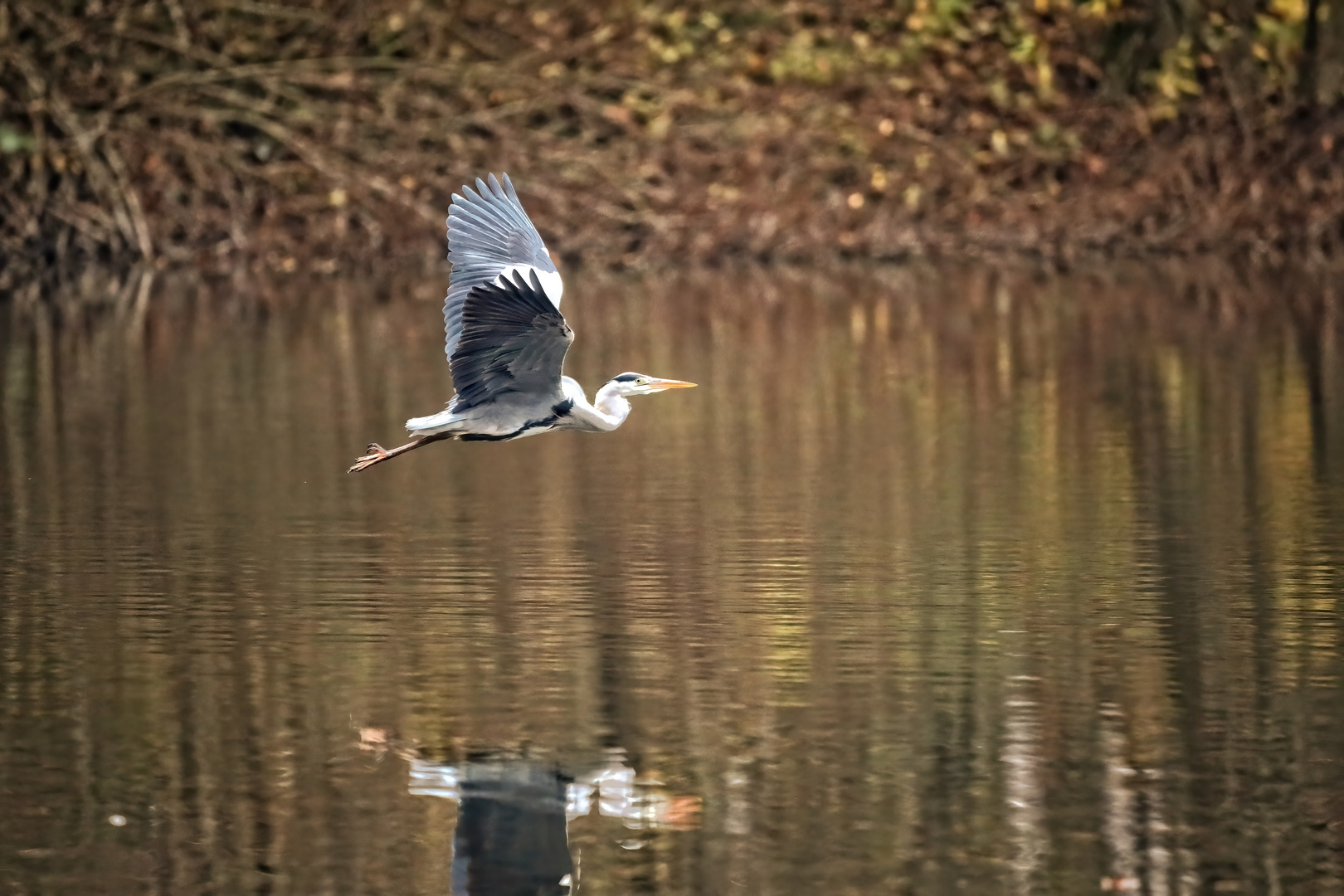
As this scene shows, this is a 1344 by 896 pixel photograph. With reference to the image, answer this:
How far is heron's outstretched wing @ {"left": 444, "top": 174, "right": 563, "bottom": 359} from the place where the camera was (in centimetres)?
1080

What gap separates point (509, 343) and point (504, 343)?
0.07 feet

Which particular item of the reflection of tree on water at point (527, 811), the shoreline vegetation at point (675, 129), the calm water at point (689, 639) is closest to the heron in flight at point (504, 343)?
the calm water at point (689, 639)

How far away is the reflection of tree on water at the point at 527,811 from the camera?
6039 millimetres

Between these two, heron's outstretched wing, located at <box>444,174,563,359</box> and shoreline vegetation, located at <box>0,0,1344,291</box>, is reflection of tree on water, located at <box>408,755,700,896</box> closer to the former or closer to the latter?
heron's outstretched wing, located at <box>444,174,563,359</box>

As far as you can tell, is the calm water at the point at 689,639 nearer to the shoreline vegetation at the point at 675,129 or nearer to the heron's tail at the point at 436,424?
the heron's tail at the point at 436,424

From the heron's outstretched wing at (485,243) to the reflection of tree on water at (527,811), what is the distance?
408 cm

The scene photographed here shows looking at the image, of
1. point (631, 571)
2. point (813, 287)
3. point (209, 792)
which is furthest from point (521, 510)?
point (813, 287)

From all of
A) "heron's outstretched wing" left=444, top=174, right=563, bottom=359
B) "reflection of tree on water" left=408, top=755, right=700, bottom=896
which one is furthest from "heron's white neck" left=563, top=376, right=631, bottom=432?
"reflection of tree on water" left=408, top=755, right=700, bottom=896

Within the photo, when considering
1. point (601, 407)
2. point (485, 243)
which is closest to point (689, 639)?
point (601, 407)

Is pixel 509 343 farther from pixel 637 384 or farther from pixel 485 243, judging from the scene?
pixel 637 384

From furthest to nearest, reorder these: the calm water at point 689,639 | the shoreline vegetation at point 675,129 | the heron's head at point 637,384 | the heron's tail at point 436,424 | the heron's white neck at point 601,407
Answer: the shoreline vegetation at point 675,129 < the heron's head at point 637,384 < the heron's white neck at point 601,407 < the heron's tail at point 436,424 < the calm water at point 689,639

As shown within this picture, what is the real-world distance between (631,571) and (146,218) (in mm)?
17781

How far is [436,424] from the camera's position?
10398mm

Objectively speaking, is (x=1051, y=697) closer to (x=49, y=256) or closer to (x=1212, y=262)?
(x=1212, y=262)
